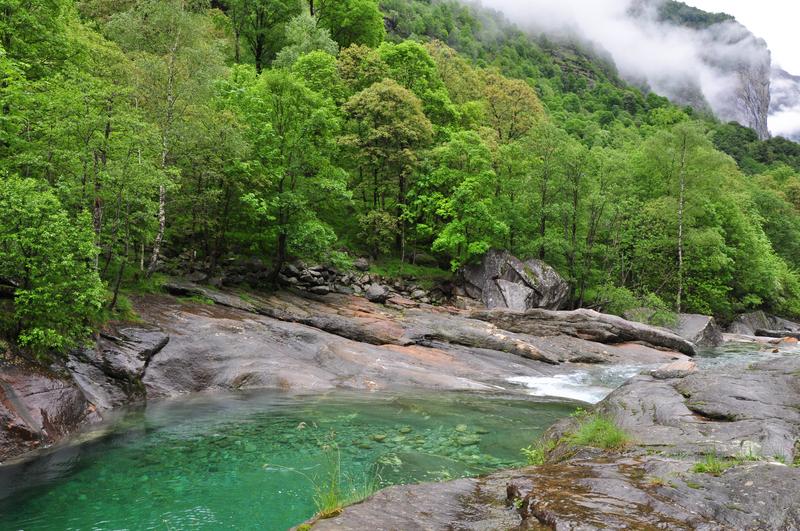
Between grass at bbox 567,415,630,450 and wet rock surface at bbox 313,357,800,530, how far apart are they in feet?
0.55

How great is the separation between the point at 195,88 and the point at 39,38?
237 inches

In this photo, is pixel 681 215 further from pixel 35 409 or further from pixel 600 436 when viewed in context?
pixel 35 409

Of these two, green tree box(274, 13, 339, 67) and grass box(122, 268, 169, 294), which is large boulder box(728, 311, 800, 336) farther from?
grass box(122, 268, 169, 294)

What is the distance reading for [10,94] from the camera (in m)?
15.3

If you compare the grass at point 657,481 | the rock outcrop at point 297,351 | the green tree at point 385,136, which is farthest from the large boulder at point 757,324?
the grass at point 657,481

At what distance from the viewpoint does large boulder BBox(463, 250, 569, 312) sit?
32.8m

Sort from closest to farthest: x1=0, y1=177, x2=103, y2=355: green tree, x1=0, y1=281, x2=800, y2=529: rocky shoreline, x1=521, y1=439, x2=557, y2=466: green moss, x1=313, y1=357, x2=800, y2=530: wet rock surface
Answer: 1. x1=313, y1=357, x2=800, y2=530: wet rock surface
2. x1=0, y1=281, x2=800, y2=529: rocky shoreline
3. x1=521, y1=439, x2=557, y2=466: green moss
4. x1=0, y1=177, x2=103, y2=355: green tree

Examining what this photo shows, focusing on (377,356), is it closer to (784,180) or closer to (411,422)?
(411,422)

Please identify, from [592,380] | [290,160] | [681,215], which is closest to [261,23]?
[290,160]

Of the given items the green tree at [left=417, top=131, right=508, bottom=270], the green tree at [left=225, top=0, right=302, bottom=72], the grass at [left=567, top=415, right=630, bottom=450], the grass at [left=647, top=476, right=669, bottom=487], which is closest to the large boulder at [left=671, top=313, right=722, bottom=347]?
the green tree at [left=417, top=131, right=508, bottom=270]

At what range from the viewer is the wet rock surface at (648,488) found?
15.8 ft

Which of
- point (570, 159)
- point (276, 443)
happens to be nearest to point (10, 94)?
point (276, 443)

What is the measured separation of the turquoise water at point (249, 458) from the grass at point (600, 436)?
189 centimetres

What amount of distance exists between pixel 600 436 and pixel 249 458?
6.73m
